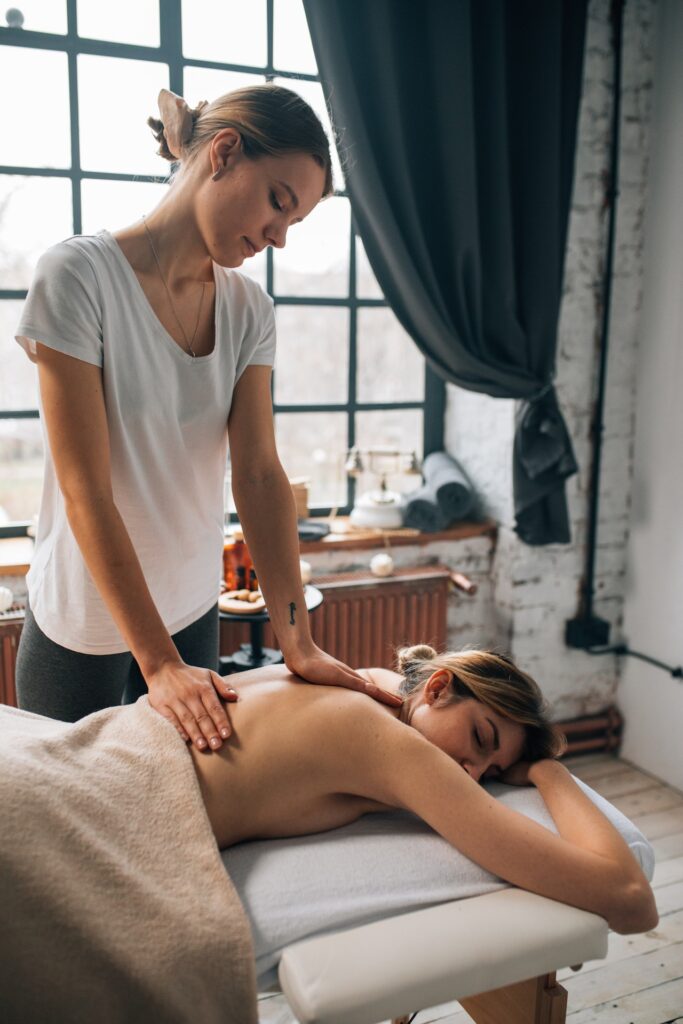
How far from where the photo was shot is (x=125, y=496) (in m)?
1.47

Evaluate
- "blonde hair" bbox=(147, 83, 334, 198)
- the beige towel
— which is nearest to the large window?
"blonde hair" bbox=(147, 83, 334, 198)

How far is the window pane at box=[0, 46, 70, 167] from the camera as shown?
8.22 feet

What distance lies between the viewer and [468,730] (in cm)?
142

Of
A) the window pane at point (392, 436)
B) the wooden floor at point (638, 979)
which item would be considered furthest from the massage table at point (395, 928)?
the window pane at point (392, 436)

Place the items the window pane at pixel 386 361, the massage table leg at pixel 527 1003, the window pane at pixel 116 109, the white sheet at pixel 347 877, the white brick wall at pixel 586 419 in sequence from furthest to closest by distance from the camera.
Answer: the window pane at pixel 386 361, the white brick wall at pixel 586 419, the window pane at pixel 116 109, the massage table leg at pixel 527 1003, the white sheet at pixel 347 877

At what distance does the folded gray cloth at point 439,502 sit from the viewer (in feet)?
9.64

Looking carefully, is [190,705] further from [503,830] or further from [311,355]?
[311,355]

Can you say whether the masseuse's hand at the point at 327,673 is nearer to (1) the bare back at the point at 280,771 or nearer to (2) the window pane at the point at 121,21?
(1) the bare back at the point at 280,771

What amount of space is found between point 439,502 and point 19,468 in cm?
137

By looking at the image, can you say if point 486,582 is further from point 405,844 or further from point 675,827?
point 405,844

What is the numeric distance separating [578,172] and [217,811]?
7.99 ft

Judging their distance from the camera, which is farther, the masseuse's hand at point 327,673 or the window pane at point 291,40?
the window pane at point 291,40

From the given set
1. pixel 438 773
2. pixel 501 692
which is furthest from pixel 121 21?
pixel 438 773

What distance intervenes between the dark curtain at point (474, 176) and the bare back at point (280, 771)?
1.63m
